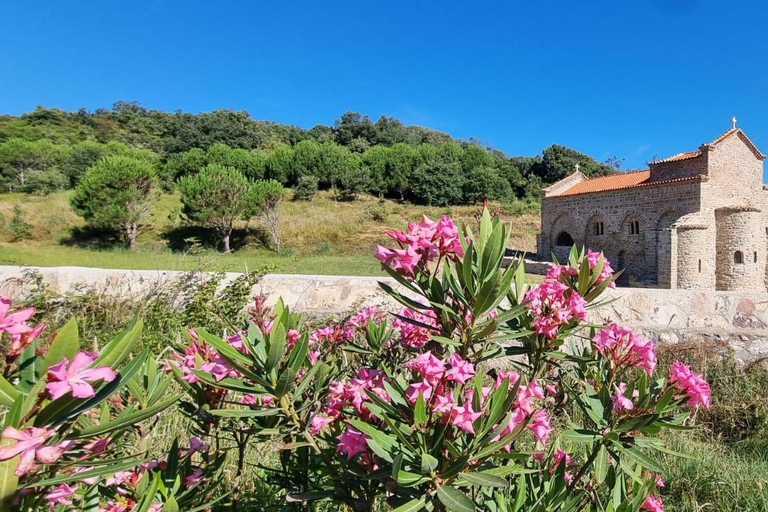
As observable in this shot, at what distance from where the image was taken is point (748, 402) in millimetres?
3648

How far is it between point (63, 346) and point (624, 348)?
4.46 ft

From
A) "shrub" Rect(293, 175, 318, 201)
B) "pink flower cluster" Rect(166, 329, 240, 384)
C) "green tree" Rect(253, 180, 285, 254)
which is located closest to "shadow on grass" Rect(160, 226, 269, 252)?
"green tree" Rect(253, 180, 285, 254)

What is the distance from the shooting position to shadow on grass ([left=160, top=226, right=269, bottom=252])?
2311cm

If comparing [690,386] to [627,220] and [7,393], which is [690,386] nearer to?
[7,393]

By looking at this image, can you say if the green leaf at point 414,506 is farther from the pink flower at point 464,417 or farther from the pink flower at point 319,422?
the pink flower at point 319,422

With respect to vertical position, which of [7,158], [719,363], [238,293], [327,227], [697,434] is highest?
[7,158]

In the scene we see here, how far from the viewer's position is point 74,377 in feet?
1.82

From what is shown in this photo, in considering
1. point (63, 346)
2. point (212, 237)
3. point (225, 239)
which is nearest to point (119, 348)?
point (63, 346)

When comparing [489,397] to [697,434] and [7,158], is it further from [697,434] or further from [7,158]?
[7,158]

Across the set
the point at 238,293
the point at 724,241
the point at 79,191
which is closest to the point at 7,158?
the point at 79,191

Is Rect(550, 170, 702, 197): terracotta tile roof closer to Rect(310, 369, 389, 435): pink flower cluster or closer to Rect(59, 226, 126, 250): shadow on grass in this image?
Rect(310, 369, 389, 435): pink flower cluster

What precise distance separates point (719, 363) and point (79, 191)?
2568cm

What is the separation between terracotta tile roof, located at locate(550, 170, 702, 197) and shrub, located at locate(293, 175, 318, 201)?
17380 millimetres

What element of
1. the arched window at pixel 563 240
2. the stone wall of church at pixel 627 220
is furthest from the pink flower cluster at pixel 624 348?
the arched window at pixel 563 240
